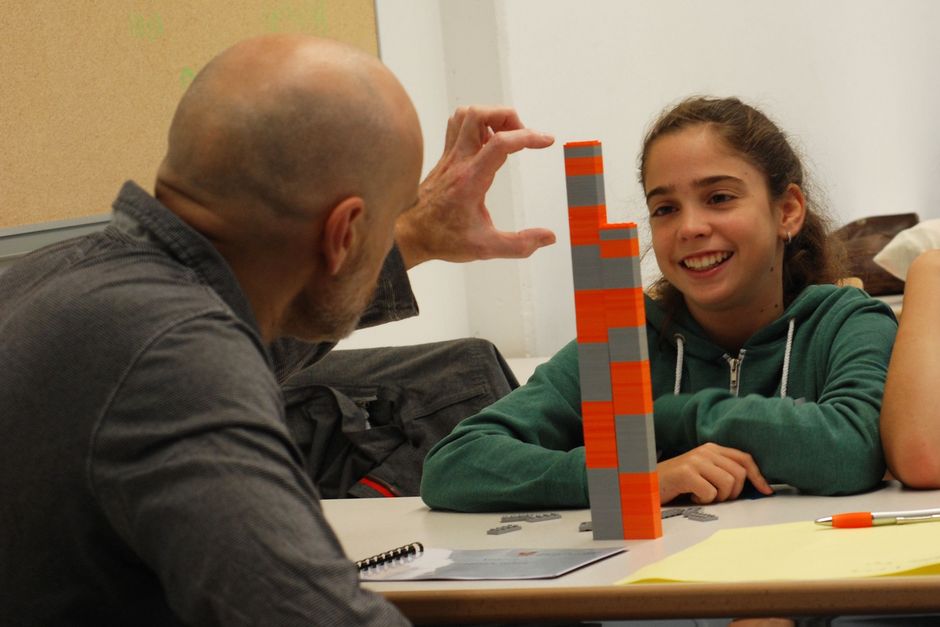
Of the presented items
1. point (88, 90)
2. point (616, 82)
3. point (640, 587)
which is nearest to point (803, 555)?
point (640, 587)

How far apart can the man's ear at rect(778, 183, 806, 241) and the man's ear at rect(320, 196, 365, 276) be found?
932mm

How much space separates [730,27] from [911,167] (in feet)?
6.31

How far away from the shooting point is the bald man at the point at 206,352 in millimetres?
796

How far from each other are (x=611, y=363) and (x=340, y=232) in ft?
1.18

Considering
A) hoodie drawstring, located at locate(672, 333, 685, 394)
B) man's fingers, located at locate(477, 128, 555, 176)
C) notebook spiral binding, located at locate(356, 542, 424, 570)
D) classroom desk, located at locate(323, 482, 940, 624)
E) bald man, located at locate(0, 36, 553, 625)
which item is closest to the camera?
bald man, located at locate(0, 36, 553, 625)

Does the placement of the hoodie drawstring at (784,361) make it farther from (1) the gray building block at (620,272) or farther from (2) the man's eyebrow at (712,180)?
(1) the gray building block at (620,272)

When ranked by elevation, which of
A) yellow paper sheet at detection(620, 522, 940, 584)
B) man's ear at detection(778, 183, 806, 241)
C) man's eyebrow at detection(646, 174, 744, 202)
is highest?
man's eyebrow at detection(646, 174, 744, 202)

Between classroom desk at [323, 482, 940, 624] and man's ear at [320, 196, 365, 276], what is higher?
man's ear at [320, 196, 365, 276]

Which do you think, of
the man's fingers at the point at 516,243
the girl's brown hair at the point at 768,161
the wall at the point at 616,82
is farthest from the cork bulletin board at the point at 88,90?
the girl's brown hair at the point at 768,161

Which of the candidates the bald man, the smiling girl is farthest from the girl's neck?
the bald man

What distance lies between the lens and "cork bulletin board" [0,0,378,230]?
2.19 m

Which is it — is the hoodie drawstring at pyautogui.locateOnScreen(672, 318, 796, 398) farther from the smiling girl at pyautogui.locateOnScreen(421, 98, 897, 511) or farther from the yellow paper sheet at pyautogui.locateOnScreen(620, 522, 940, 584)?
the yellow paper sheet at pyautogui.locateOnScreen(620, 522, 940, 584)

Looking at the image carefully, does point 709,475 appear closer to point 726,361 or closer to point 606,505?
point 606,505

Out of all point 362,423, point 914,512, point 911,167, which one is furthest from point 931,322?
point 911,167
